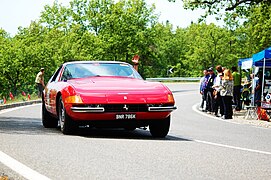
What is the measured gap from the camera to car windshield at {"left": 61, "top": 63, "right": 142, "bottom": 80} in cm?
1190

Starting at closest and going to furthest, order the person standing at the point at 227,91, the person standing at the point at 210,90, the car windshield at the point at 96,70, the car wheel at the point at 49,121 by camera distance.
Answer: the car windshield at the point at 96,70 → the car wheel at the point at 49,121 → the person standing at the point at 227,91 → the person standing at the point at 210,90

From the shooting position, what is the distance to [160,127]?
1101 centimetres

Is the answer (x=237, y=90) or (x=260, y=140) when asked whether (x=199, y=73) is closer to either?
(x=237, y=90)

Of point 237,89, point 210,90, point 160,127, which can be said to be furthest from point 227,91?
point 160,127

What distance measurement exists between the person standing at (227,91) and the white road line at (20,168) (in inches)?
477

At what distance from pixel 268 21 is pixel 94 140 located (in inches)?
1682

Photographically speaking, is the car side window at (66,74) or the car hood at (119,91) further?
the car side window at (66,74)

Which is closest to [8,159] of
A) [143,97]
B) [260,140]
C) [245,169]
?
[245,169]

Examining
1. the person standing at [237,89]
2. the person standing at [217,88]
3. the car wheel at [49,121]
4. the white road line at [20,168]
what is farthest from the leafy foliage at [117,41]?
the white road line at [20,168]

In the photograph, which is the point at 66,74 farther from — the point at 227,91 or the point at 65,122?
the point at 227,91

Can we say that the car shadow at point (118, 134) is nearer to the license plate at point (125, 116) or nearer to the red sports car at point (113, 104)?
the red sports car at point (113, 104)

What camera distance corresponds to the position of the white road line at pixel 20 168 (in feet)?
20.3

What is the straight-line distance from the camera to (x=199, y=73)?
375 ft

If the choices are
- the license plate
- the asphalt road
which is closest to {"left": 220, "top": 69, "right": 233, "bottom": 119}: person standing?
the asphalt road
